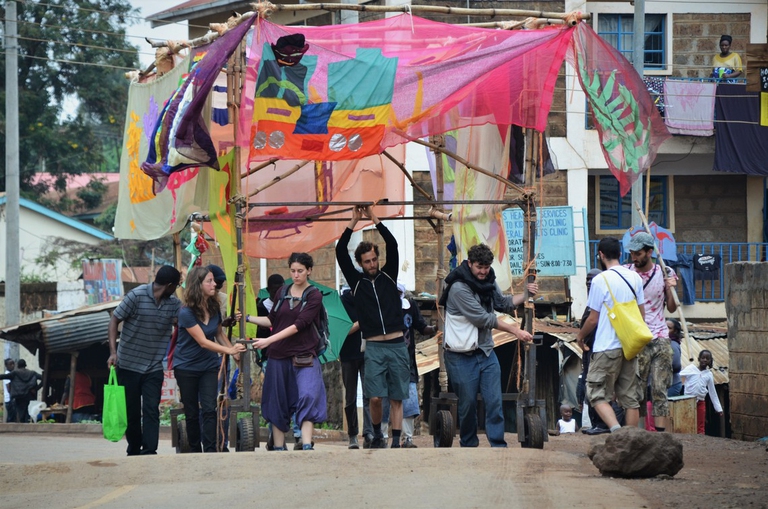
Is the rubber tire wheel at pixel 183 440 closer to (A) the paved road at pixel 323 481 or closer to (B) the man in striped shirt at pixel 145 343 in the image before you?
(B) the man in striped shirt at pixel 145 343

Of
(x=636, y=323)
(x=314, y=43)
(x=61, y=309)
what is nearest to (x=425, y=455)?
(x=636, y=323)

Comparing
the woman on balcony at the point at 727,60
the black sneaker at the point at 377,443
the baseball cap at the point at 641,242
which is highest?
the woman on balcony at the point at 727,60

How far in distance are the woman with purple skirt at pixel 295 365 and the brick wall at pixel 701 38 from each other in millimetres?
14917

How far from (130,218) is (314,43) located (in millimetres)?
3228

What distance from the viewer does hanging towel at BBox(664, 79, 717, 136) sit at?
71.7 ft

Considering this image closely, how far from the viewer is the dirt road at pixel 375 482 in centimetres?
720

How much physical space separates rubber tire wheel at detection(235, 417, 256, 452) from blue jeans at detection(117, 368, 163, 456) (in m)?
0.71

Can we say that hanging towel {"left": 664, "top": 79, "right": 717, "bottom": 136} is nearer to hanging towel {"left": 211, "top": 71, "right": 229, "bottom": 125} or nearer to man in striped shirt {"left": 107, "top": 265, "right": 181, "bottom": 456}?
hanging towel {"left": 211, "top": 71, "right": 229, "bottom": 125}

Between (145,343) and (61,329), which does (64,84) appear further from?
(145,343)

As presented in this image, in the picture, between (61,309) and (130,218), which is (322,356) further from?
(61,309)

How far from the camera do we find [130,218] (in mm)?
12109

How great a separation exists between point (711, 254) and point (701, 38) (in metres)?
4.14

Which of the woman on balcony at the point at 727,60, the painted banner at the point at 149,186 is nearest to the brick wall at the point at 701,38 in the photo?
the woman on balcony at the point at 727,60

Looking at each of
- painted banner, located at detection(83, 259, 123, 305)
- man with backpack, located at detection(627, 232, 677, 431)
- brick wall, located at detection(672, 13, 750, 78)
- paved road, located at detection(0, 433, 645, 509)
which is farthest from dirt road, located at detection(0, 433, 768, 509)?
painted banner, located at detection(83, 259, 123, 305)
